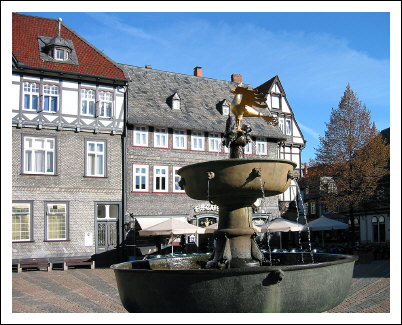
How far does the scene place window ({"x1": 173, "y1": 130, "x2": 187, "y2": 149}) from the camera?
96.3 feet

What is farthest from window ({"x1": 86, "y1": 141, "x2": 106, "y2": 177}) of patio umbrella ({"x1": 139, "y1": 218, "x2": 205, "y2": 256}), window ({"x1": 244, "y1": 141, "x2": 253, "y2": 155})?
window ({"x1": 244, "y1": 141, "x2": 253, "y2": 155})

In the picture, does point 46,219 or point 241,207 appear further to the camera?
point 46,219

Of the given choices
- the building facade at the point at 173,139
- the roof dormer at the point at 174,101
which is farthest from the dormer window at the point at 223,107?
the roof dormer at the point at 174,101

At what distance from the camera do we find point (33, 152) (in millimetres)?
24766

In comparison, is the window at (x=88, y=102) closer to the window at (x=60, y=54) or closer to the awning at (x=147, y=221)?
the window at (x=60, y=54)

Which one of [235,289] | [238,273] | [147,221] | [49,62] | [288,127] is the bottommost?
[147,221]

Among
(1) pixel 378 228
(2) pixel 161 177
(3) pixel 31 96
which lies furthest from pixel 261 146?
(3) pixel 31 96

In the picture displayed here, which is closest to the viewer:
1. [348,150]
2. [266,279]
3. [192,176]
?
[266,279]

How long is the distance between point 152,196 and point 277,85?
566 inches

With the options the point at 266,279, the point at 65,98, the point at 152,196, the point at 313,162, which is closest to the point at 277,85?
the point at 313,162

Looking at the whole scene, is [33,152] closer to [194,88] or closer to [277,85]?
[194,88]

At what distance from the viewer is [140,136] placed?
1107 inches

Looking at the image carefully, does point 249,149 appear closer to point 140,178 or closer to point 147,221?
point 140,178

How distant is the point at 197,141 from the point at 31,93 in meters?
10.1
